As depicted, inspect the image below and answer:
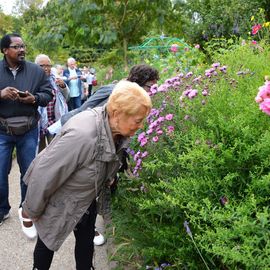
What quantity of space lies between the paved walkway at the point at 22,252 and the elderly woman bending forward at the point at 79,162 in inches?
39.7

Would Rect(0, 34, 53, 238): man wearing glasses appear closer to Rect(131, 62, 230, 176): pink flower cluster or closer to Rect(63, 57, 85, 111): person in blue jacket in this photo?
Rect(131, 62, 230, 176): pink flower cluster

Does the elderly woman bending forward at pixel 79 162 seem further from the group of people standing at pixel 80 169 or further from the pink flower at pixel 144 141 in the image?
the pink flower at pixel 144 141

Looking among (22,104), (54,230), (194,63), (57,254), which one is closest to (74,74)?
(194,63)

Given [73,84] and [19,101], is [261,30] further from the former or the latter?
[73,84]

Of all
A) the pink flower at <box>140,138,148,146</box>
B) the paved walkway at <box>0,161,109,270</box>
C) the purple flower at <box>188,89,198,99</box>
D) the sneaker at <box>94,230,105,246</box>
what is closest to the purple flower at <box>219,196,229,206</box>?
the purple flower at <box>188,89,198,99</box>

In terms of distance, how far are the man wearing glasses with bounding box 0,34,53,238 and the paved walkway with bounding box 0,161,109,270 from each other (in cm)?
12

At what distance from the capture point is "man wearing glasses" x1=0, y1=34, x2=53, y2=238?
358 centimetres

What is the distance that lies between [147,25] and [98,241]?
19.4 ft

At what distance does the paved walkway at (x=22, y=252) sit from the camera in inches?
130

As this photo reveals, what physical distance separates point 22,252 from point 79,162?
176cm

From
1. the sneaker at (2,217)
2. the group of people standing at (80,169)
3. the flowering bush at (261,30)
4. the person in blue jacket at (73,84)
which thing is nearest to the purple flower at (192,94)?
the group of people standing at (80,169)

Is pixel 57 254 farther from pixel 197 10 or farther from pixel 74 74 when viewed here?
pixel 197 10

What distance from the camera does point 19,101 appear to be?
11.9 feet

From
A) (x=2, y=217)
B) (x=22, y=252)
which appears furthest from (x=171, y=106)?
(x=2, y=217)
